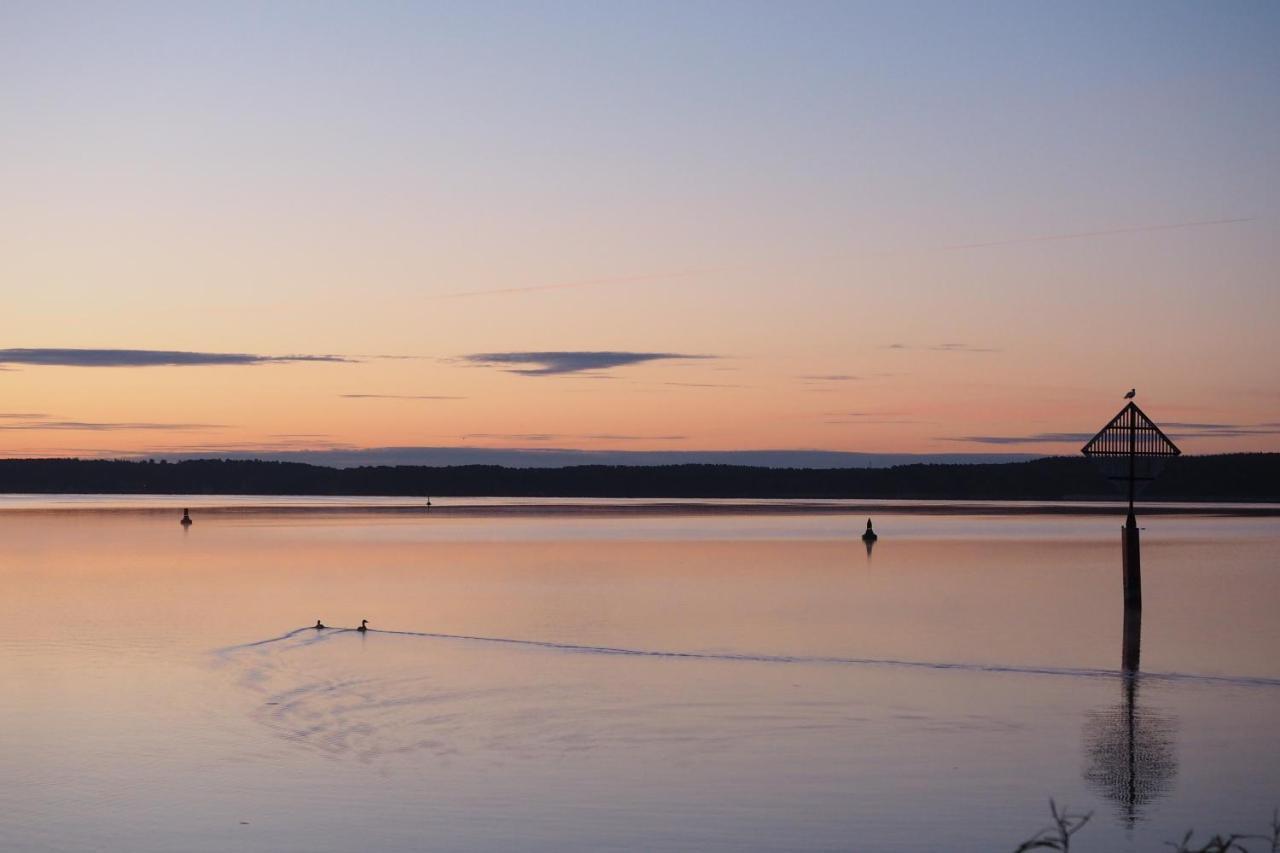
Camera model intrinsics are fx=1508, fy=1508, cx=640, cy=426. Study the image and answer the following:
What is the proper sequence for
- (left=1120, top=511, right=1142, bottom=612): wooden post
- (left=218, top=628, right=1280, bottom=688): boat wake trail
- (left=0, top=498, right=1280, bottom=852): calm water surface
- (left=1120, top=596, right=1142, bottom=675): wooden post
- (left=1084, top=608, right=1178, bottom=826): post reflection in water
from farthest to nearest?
(left=1120, top=511, right=1142, bottom=612): wooden post < (left=1120, top=596, right=1142, bottom=675): wooden post < (left=218, top=628, right=1280, bottom=688): boat wake trail < (left=1084, top=608, right=1178, bottom=826): post reflection in water < (left=0, top=498, right=1280, bottom=852): calm water surface

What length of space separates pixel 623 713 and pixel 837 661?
26.5 ft

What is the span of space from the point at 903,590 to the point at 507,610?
15232 mm

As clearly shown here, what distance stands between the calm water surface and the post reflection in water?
7 centimetres

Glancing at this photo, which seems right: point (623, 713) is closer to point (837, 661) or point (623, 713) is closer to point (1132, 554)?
point (837, 661)

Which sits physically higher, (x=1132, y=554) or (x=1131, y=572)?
(x=1132, y=554)

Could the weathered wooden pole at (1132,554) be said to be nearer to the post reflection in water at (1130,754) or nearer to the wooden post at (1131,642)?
the wooden post at (1131,642)

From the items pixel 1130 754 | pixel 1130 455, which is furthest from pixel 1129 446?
pixel 1130 754

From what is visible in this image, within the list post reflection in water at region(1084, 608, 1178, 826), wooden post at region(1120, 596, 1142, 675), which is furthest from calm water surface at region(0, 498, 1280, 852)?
wooden post at region(1120, 596, 1142, 675)

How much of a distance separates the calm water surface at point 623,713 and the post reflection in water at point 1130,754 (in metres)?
0.07

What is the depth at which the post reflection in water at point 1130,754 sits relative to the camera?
17.1 meters

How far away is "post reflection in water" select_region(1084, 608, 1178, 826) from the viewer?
1711cm

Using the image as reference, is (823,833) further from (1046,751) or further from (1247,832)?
(1046,751)

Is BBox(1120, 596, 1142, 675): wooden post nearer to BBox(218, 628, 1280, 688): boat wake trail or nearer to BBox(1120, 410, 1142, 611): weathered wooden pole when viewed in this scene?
BBox(1120, 410, 1142, 611): weathered wooden pole

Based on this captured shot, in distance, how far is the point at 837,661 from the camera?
97.7 ft
